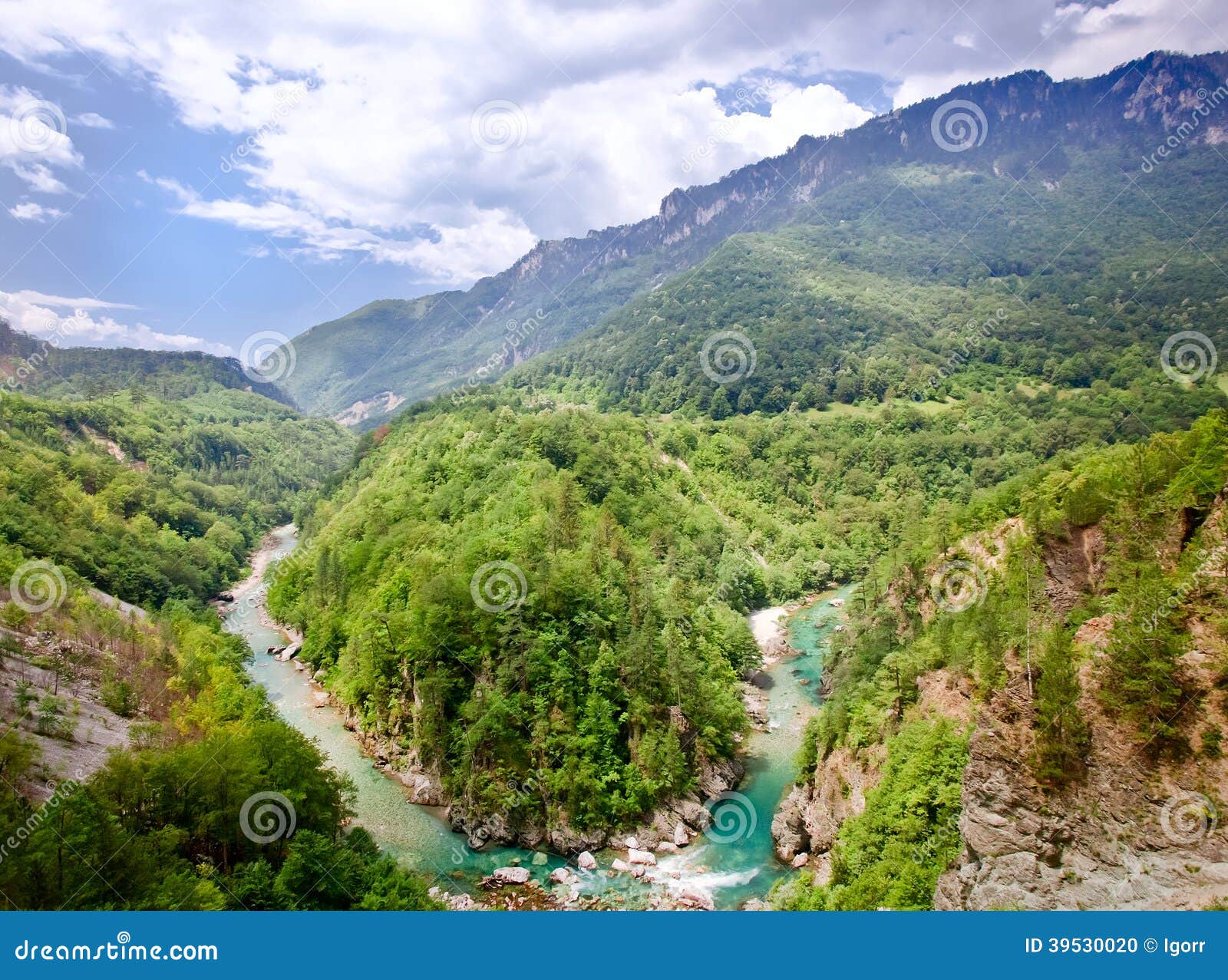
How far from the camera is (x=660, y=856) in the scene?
33.6 metres

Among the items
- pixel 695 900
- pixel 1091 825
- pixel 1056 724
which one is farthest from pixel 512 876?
pixel 1056 724

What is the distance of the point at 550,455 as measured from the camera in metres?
65.7

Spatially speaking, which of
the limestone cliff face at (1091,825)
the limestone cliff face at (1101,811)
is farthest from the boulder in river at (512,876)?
the limestone cliff face at (1091,825)

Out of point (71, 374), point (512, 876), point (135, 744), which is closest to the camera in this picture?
point (512, 876)

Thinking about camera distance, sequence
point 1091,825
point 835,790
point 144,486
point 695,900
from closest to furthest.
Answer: point 1091,825
point 695,900
point 835,790
point 144,486

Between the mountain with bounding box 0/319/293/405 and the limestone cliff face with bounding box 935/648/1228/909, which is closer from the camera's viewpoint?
the limestone cliff face with bounding box 935/648/1228/909

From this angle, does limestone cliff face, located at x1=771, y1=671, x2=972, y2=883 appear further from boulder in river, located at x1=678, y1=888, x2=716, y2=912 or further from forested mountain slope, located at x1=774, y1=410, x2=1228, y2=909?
boulder in river, located at x1=678, y1=888, x2=716, y2=912

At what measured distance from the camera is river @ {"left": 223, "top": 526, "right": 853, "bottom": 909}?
31453 millimetres

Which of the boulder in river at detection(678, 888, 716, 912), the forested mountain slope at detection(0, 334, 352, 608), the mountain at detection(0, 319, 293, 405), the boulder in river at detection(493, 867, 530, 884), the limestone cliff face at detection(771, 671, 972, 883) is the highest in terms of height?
the mountain at detection(0, 319, 293, 405)

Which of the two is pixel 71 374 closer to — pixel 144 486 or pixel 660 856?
pixel 144 486

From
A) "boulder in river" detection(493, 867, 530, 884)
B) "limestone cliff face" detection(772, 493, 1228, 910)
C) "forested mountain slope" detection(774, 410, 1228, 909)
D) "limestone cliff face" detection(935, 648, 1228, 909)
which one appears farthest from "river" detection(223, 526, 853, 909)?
"limestone cliff face" detection(935, 648, 1228, 909)

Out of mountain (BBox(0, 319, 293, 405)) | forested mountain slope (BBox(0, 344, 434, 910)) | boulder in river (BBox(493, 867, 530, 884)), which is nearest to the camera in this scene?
forested mountain slope (BBox(0, 344, 434, 910))

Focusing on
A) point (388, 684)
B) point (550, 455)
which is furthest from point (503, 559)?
point (550, 455)

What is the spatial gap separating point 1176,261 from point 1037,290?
2492 centimetres
